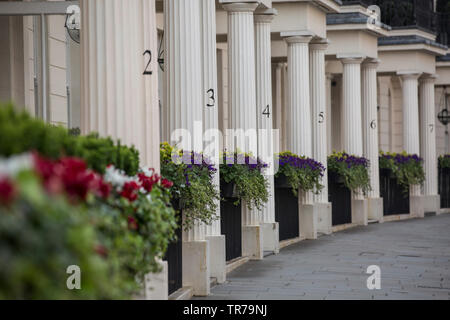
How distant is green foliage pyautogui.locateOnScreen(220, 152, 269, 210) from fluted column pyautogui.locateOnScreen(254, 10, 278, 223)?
1.76 meters

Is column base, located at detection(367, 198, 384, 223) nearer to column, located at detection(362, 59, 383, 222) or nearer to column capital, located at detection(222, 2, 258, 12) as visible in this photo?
column, located at detection(362, 59, 383, 222)

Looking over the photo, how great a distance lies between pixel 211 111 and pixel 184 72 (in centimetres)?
130

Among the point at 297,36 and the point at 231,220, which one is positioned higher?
the point at 297,36

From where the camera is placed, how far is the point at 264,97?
16.5 metres

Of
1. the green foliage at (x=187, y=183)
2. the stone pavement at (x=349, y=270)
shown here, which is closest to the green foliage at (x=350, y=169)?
the stone pavement at (x=349, y=270)

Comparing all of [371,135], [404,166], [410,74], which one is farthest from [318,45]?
[410,74]

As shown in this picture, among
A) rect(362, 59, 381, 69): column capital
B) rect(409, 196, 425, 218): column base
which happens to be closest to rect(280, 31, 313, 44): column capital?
rect(362, 59, 381, 69): column capital

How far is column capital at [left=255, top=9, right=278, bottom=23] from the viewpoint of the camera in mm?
15938

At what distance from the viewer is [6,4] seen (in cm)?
1061

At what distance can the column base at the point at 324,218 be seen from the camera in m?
20.0

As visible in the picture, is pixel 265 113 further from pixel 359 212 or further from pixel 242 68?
pixel 359 212

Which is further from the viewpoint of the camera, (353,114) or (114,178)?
(353,114)

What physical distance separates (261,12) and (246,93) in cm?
197

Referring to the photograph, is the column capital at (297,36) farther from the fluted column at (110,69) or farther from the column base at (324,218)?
the fluted column at (110,69)
